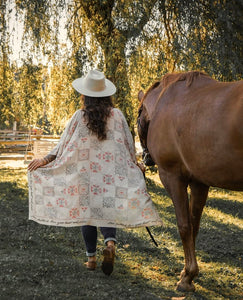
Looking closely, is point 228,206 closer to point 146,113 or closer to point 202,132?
point 146,113

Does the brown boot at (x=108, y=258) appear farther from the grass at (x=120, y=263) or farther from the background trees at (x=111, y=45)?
the background trees at (x=111, y=45)

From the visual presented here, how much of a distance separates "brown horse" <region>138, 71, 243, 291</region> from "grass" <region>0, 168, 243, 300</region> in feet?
1.44

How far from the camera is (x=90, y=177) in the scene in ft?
12.1

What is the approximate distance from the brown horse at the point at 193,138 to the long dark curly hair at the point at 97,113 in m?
0.42

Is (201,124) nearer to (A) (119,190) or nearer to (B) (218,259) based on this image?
(A) (119,190)

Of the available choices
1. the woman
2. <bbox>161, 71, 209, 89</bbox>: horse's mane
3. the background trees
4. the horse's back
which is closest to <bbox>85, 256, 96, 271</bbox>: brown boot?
the woman

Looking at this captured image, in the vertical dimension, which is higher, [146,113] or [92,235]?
[146,113]

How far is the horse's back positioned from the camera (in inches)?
116

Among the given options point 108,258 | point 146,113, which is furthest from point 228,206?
point 108,258

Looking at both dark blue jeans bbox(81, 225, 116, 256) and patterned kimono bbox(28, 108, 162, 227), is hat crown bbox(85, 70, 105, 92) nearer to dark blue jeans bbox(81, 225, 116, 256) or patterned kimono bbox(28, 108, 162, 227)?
patterned kimono bbox(28, 108, 162, 227)

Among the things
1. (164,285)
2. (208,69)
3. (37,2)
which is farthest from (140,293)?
(37,2)

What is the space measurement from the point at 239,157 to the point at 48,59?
20.6 feet

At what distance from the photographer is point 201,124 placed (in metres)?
3.13

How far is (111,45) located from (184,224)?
5.26 metres
